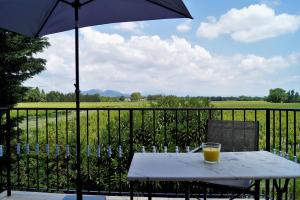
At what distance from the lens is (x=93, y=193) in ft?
13.4

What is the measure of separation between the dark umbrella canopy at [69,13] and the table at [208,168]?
128cm

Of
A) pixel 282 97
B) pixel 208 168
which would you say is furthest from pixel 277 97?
pixel 208 168

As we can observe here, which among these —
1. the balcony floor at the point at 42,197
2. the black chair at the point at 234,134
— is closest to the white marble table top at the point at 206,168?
the black chair at the point at 234,134

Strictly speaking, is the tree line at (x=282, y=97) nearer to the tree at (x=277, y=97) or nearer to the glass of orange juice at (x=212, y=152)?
the tree at (x=277, y=97)

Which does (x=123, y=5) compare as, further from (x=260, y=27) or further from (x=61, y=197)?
(x=260, y=27)

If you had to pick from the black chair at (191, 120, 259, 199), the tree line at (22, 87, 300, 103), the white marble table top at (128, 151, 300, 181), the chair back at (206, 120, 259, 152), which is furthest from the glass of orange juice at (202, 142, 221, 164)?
the tree line at (22, 87, 300, 103)

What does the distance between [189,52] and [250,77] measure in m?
3.12

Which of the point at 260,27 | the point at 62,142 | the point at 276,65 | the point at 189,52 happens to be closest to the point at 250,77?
the point at 276,65

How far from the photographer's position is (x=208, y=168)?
72.9 inches

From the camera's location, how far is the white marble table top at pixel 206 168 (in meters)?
1.67

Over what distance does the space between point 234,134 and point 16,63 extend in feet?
18.0

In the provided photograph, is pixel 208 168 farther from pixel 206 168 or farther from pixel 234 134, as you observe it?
pixel 234 134

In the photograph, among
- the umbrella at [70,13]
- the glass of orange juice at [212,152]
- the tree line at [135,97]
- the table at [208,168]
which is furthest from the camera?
the tree line at [135,97]

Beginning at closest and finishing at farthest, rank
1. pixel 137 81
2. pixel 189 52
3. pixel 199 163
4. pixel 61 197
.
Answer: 1. pixel 199 163
2. pixel 61 197
3. pixel 137 81
4. pixel 189 52
